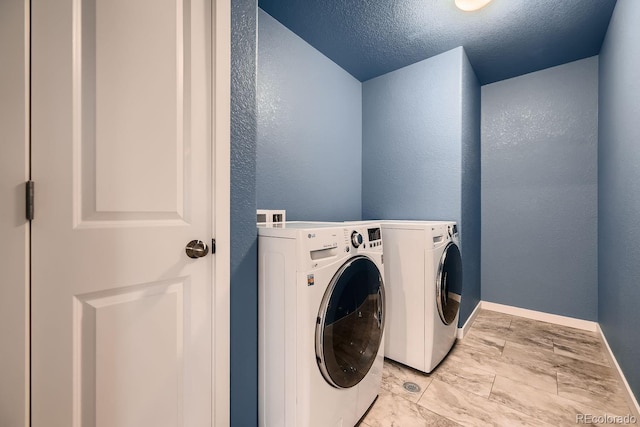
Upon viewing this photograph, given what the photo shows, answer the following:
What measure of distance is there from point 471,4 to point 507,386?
2429mm

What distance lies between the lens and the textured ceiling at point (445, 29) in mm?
1760

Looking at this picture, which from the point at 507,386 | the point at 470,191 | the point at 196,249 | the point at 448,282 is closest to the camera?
the point at 196,249

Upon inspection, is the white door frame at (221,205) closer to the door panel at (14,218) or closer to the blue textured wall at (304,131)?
the door panel at (14,218)

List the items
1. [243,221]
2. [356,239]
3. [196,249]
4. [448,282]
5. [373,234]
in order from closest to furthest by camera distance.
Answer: [196,249] → [243,221] → [356,239] → [373,234] → [448,282]

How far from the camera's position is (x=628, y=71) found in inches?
59.6

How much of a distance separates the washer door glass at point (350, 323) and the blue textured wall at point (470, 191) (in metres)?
1.32

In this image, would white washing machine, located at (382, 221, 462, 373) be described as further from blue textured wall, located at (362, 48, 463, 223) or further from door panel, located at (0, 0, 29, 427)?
door panel, located at (0, 0, 29, 427)

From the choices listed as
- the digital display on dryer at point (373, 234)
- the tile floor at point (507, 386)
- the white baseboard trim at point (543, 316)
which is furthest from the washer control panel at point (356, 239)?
the white baseboard trim at point (543, 316)

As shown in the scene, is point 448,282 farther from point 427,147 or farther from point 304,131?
point 304,131

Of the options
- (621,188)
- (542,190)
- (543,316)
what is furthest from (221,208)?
(543,316)

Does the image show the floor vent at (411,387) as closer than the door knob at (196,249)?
No

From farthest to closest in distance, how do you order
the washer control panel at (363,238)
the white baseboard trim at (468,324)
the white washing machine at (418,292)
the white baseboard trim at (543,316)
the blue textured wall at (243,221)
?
the white baseboard trim at (543,316), the white baseboard trim at (468,324), the white washing machine at (418,292), the washer control panel at (363,238), the blue textured wall at (243,221)

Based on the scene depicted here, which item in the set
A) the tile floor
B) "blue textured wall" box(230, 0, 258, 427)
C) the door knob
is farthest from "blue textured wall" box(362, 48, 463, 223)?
the door knob

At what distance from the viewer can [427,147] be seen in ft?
7.73
